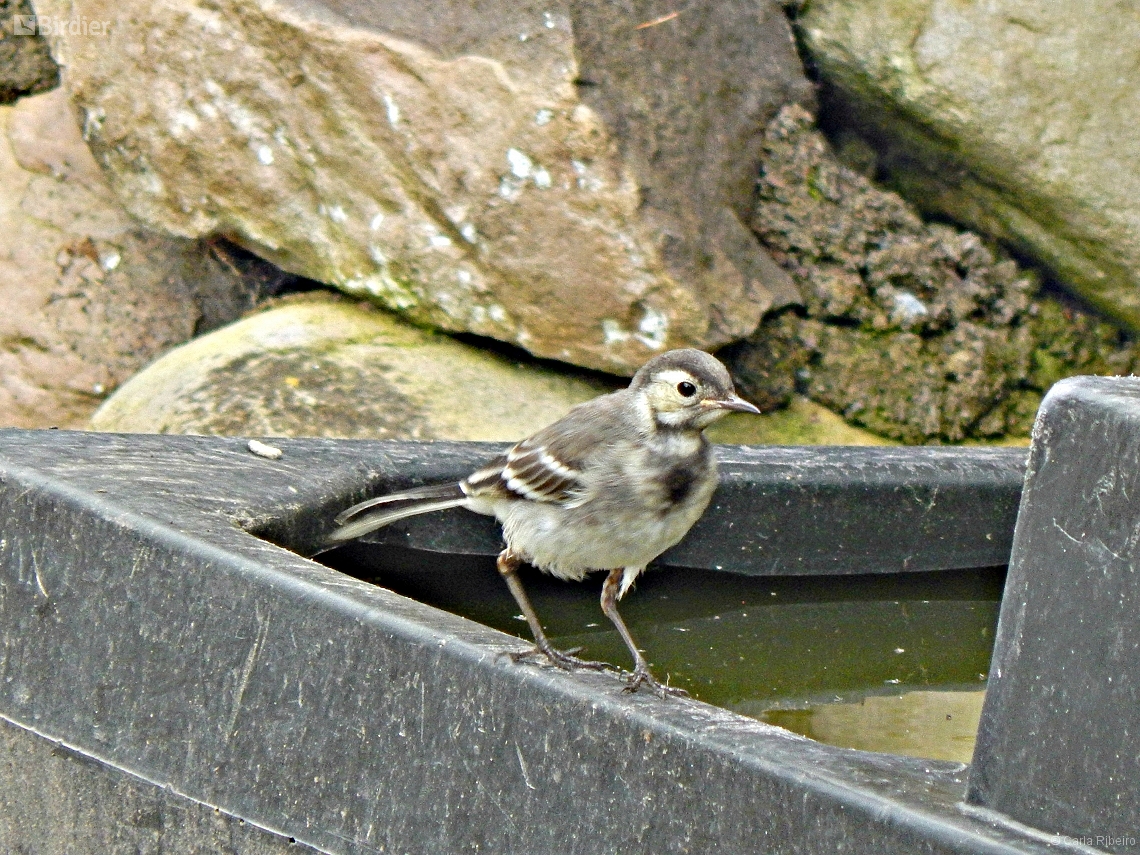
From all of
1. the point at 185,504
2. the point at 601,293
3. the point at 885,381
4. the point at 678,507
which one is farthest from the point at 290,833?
the point at 885,381

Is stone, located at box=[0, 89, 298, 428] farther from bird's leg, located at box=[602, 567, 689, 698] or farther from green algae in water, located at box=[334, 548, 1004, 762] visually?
bird's leg, located at box=[602, 567, 689, 698]

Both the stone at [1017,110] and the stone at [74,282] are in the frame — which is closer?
the stone at [1017,110]

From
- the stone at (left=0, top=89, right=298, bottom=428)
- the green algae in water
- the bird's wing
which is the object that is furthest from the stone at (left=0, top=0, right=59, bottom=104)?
the bird's wing

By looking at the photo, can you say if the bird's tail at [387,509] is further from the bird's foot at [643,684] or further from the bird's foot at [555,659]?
the bird's foot at [643,684]

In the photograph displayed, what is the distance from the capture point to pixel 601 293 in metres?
5.92

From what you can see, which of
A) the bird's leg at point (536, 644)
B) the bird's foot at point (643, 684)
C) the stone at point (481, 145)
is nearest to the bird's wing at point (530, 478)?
the bird's leg at point (536, 644)

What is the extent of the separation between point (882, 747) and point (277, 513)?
181 centimetres

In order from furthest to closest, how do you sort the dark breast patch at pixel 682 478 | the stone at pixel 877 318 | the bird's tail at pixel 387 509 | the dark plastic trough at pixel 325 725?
the stone at pixel 877 318 → the bird's tail at pixel 387 509 → the dark breast patch at pixel 682 478 → the dark plastic trough at pixel 325 725

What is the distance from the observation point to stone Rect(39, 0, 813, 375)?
580cm

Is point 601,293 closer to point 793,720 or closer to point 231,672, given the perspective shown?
point 793,720

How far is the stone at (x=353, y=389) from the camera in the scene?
5781 mm

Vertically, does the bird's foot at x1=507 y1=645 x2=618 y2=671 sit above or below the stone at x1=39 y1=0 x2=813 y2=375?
below

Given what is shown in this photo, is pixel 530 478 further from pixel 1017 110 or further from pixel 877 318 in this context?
pixel 1017 110

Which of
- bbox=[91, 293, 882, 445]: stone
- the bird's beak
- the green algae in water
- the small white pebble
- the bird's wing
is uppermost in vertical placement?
the bird's beak
